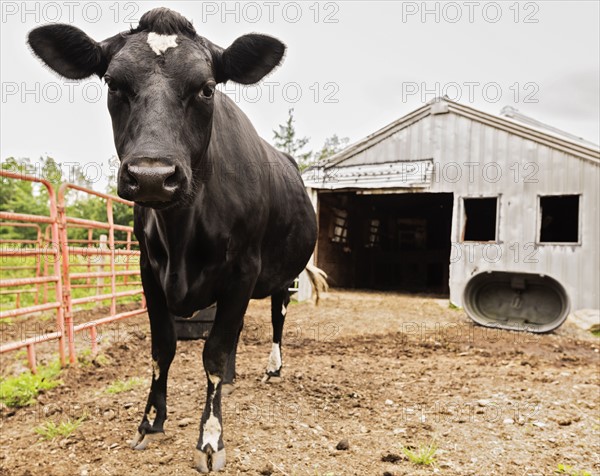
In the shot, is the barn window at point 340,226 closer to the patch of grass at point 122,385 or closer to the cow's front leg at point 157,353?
the patch of grass at point 122,385

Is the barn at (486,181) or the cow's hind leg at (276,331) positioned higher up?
the barn at (486,181)

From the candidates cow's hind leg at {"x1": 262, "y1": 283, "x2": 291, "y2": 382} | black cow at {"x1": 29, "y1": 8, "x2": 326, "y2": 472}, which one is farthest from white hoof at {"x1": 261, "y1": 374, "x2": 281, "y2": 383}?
black cow at {"x1": 29, "y1": 8, "x2": 326, "y2": 472}

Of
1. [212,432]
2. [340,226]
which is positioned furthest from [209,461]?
[340,226]

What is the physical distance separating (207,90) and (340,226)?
1246cm

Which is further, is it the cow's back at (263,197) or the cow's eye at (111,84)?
the cow's back at (263,197)

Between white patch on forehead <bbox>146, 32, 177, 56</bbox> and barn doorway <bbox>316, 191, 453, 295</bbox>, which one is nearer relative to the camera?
white patch on forehead <bbox>146, 32, 177, 56</bbox>

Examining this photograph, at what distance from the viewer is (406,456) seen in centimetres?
258

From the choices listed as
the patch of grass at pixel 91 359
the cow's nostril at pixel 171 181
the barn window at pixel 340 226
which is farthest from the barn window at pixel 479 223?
the cow's nostril at pixel 171 181

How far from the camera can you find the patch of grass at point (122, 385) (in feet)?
11.8

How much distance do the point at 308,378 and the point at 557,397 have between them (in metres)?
1.97

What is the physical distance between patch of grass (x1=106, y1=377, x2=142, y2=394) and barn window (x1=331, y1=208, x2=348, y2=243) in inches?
411

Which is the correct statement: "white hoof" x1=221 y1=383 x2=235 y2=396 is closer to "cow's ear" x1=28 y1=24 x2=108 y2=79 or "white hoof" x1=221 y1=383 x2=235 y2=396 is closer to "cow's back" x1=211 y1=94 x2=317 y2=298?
"cow's back" x1=211 y1=94 x2=317 y2=298

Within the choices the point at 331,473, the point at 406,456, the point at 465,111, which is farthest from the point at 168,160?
the point at 465,111

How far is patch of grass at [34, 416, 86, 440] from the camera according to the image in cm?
275
